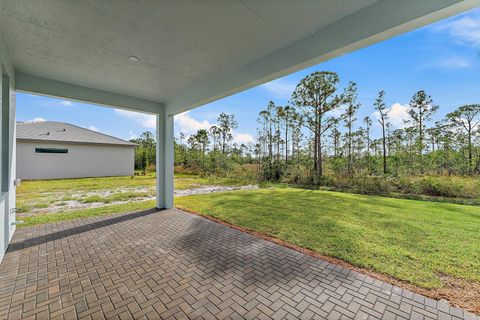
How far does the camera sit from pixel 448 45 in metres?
4.31

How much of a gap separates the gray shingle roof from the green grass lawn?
1166cm

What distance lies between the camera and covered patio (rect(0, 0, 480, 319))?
6.01ft

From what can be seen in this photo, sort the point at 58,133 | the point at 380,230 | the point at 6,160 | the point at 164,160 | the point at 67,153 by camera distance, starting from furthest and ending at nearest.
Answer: the point at 58,133 → the point at 67,153 → the point at 164,160 → the point at 380,230 → the point at 6,160

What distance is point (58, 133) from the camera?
13.5 m

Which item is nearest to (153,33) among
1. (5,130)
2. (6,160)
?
(5,130)

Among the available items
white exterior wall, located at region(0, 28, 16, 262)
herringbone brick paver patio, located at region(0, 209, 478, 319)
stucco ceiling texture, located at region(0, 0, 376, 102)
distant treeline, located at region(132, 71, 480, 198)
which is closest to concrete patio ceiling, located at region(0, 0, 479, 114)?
stucco ceiling texture, located at region(0, 0, 376, 102)

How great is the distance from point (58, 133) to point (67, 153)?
212 cm

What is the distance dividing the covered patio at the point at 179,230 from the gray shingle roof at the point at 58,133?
463 inches

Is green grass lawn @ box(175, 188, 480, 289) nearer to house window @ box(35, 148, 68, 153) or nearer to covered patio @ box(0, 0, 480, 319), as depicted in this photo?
covered patio @ box(0, 0, 480, 319)

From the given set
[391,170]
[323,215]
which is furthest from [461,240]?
[391,170]

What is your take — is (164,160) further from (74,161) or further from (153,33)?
(74,161)

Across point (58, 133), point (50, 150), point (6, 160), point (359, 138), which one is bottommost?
point (6, 160)

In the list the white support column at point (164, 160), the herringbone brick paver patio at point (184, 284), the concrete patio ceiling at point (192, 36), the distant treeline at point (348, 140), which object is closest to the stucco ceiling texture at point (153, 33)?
the concrete patio ceiling at point (192, 36)

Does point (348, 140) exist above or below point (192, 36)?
below
